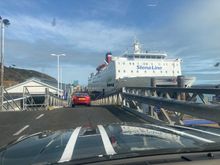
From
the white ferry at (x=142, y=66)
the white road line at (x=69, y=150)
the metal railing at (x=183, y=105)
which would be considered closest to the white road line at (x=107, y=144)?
the white road line at (x=69, y=150)

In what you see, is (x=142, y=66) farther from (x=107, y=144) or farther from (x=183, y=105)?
(x=107, y=144)

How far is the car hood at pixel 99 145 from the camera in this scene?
8.78 feet

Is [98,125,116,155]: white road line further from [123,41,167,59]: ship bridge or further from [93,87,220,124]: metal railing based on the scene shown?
[123,41,167,59]: ship bridge

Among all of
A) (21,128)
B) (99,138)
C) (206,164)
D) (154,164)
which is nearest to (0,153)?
(99,138)

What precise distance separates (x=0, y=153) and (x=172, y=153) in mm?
1507

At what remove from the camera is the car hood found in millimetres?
2676

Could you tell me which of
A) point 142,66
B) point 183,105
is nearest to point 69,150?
point 183,105

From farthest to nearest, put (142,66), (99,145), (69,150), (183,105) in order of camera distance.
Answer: (142,66) → (183,105) → (99,145) → (69,150)

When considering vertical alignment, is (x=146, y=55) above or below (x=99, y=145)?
above

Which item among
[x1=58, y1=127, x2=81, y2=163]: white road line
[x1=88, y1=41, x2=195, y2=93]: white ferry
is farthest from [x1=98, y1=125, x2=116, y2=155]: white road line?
[x1=88, y1=41, x2=195, y2=93]: white ferry

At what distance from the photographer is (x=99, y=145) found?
9.60ft

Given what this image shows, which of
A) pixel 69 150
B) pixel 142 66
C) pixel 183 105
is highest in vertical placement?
pixel 142 66

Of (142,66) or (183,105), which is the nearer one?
(183,105)

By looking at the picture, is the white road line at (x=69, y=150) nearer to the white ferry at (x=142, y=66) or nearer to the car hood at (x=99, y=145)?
the car hood at (x=99, y=145)
